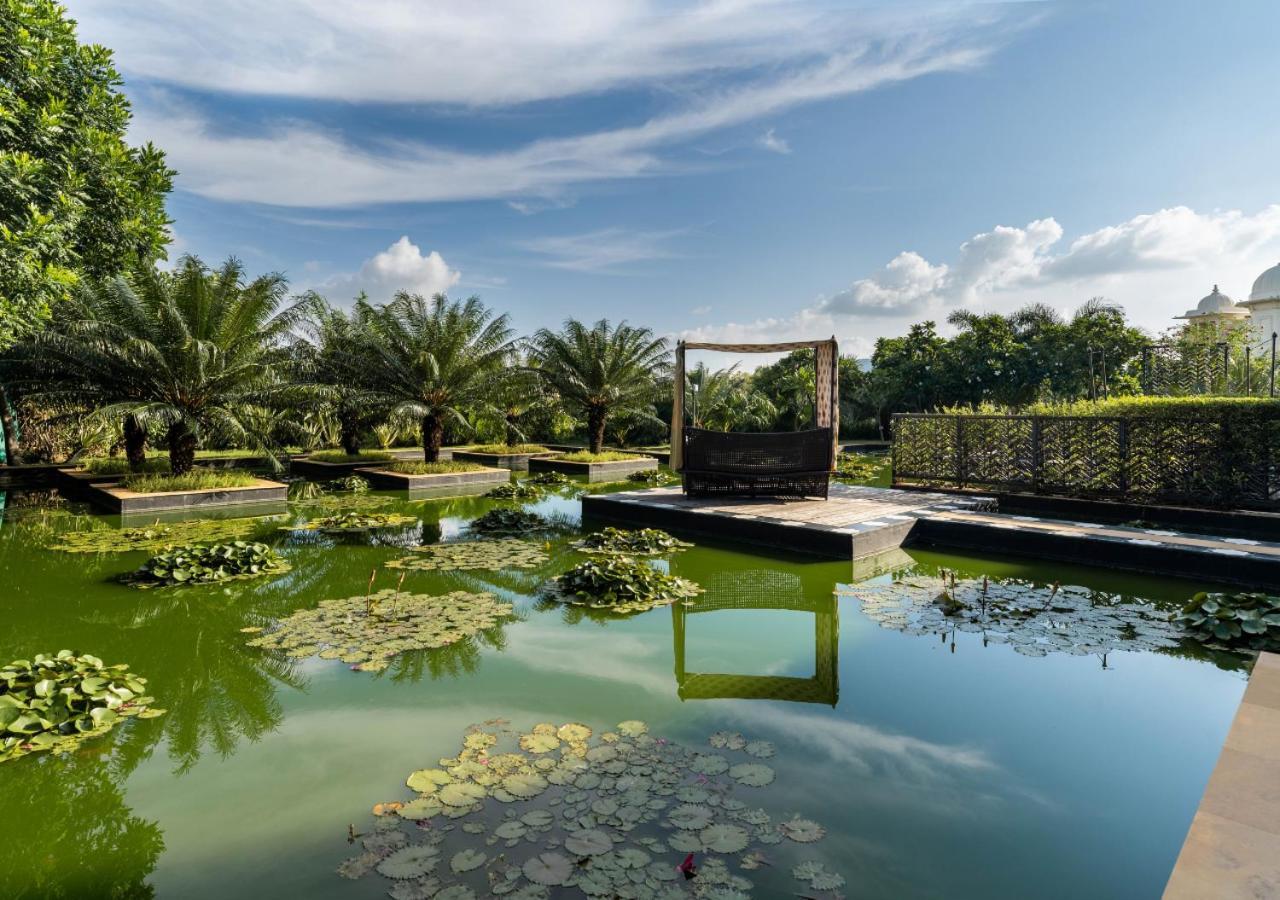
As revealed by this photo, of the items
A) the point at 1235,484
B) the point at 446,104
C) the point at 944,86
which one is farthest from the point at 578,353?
the point at 1235,484

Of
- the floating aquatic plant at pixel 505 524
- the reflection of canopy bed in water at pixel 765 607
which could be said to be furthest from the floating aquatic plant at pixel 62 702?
the floating aquatic plant at pixel 505 524

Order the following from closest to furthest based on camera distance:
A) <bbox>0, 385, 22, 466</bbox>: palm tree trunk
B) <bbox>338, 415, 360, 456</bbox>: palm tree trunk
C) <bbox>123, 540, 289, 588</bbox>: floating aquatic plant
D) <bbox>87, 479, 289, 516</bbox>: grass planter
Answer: <bbox>123, 540, 289, 588</bbox>: floating aquatic plant, <bbox>87, 479, 289, 516</bbox>: grass planter, <bbox>0, 385, 22, 466</bbox>: palm tree trunk, <bbox>338, 415, 360, 456</bbox>: palm tree trunk

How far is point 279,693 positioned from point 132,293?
351 inches

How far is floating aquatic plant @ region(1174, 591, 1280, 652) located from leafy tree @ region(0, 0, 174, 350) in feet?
35.4

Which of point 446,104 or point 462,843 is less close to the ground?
point 446,104

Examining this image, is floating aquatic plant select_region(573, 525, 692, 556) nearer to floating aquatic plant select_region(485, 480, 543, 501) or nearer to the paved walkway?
floating aquatic plant select_region(485, 480, 543, 501)

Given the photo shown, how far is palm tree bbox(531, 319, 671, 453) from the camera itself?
1562cm

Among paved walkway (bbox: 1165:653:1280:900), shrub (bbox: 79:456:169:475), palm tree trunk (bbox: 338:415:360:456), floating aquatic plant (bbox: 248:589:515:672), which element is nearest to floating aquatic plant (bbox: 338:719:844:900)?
paved walkway (bbox: 1165:653:1280:900)

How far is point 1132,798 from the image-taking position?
8.23 feet

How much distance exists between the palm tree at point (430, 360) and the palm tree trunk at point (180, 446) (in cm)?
322

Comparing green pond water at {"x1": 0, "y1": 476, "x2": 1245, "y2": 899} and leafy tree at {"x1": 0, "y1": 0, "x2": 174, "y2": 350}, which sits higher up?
leafy tree at {"x1": 0, "y1": 0, "x2": 174, "y2": 350}

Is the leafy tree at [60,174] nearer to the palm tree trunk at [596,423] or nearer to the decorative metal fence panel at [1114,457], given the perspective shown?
the palm tree trunk at [596,423]

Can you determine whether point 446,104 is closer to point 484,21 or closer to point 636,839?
point 484,21

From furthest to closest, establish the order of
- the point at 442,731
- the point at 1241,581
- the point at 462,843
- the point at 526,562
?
1. the point at 526,562
2. the point at 1241,581
3. the point at 442,731
4. the point at 462,843
